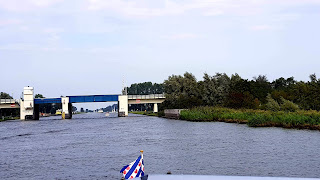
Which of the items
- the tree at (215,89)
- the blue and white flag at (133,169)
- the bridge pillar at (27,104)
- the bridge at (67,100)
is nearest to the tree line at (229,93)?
the tree at (215,89)

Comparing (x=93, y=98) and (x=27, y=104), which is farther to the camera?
(x=93, y=98)

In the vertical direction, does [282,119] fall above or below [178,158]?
above

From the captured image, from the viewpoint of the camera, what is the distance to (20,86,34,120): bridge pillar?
156 metres

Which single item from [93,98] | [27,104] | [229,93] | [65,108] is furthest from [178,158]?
[65,108]

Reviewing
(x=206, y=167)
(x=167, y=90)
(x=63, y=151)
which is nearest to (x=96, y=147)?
(x=63, y=151)

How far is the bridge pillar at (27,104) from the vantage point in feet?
511

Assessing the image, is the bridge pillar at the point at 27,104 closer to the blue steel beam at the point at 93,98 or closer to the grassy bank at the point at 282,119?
the blue steel beam at the point at 93,98

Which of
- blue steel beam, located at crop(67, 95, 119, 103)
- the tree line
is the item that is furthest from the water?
blue steel beam, located at crop(67, 95, 119, 103)

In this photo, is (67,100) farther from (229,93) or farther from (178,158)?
(178,158)

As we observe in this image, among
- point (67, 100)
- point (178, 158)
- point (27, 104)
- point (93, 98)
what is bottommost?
point (178, 158)

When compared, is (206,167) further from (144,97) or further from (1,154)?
(144,97)

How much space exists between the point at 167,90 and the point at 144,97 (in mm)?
14045

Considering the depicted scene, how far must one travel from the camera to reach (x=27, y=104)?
510 feet

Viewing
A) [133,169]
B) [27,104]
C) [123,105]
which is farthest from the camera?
[123,105]
